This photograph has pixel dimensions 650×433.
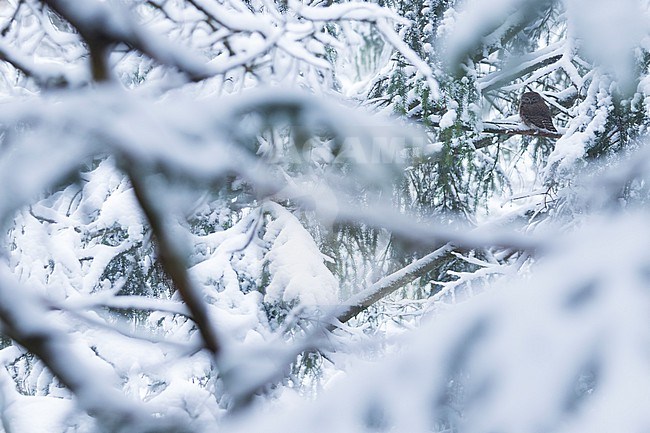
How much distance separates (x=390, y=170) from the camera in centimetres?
90

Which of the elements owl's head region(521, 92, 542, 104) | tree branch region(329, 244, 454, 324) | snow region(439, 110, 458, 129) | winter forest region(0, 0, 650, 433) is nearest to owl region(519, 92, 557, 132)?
owl's head region(521, 92, 542, 104)

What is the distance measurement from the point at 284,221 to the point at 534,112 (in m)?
1.40

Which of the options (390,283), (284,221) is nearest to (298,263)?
(284,221)

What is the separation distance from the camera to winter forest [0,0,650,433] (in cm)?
54

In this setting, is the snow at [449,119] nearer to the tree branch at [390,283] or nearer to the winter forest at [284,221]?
the winter forest at [284,221]

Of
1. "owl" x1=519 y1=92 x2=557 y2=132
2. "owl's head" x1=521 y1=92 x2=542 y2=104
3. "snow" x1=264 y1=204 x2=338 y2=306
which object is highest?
"owl's head" x1=521 y1=92 x2=542 y2=104

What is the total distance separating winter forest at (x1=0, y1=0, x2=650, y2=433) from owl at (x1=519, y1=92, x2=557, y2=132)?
1.10 feet

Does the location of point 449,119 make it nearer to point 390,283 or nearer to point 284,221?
point 284,221

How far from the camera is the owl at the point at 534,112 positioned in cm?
253

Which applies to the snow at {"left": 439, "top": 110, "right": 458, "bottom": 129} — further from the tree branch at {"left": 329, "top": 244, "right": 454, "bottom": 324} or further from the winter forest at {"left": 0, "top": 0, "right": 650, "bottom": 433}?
the tree branch at {"left": 329, "top": 244, "right": 454, "bottom": 324}

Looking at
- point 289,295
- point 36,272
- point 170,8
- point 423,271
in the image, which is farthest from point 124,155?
point 423,271

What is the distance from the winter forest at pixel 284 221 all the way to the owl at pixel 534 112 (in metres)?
0.34

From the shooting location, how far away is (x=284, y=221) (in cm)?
162

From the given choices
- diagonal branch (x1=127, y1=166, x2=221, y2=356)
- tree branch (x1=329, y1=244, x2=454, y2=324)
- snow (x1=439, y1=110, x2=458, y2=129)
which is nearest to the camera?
diagonal branch (x1=127, y1=166, x2=221, y2=356)
